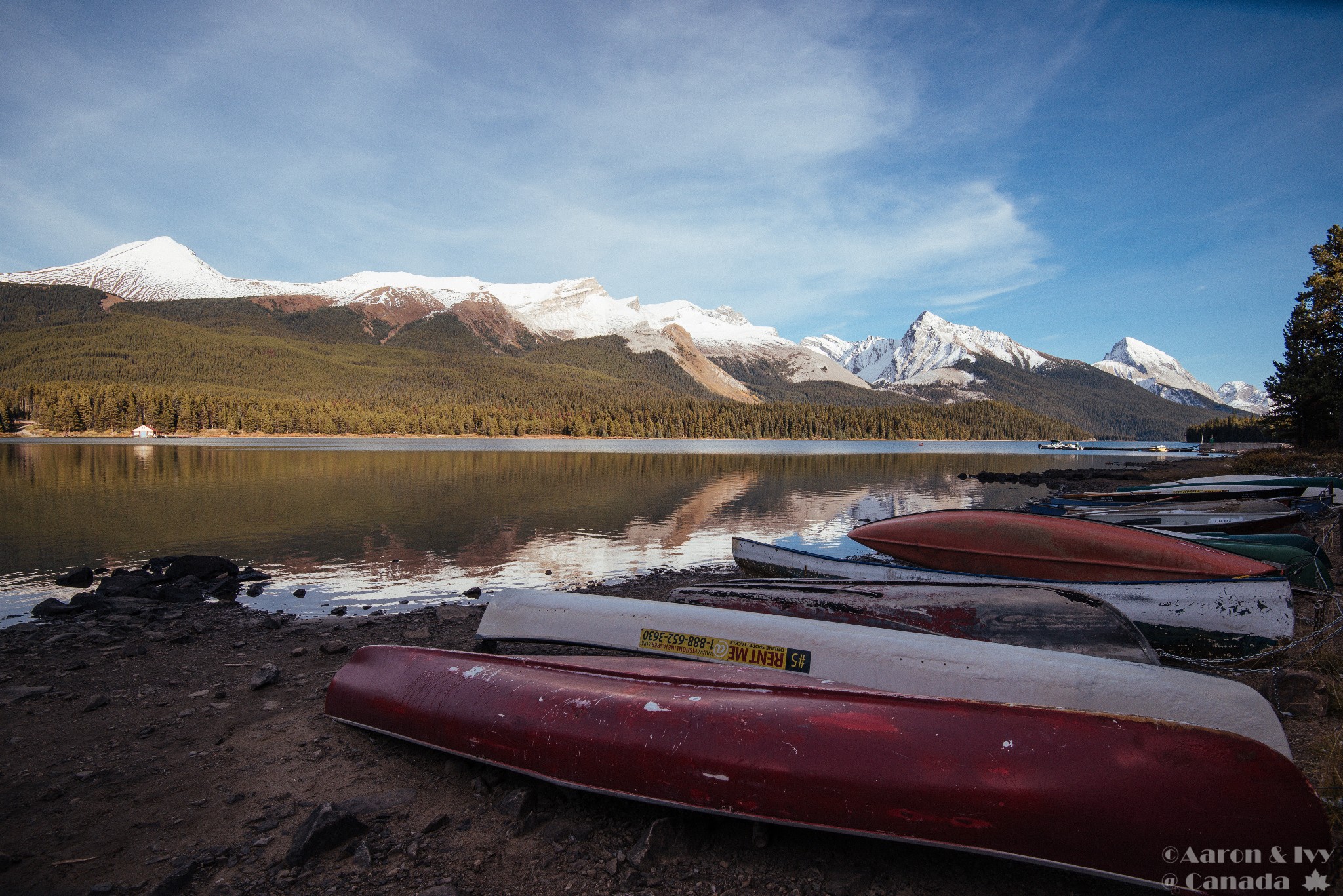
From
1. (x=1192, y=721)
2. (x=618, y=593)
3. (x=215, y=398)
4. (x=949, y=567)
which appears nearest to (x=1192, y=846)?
(x=1192, y=721)

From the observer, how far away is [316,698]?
20.5ft

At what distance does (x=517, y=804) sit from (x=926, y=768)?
8.26 feet

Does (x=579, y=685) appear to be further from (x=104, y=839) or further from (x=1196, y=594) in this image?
(x=1196, y=594)

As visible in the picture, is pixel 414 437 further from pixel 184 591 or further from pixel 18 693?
pixel 18 693

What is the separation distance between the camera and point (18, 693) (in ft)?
21.0

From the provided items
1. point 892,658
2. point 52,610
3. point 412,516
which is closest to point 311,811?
point 892,658

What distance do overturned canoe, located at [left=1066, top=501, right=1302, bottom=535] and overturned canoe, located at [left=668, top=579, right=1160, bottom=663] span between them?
605 centimetres

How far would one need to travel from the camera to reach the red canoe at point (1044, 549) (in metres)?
8.09

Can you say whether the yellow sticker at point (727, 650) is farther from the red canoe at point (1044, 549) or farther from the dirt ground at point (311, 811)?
the red canoe at point (1044, 549)

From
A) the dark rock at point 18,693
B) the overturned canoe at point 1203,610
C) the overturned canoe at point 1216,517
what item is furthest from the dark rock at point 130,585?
the overturned canoe at point 1216,517

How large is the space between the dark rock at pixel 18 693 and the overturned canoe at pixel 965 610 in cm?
645

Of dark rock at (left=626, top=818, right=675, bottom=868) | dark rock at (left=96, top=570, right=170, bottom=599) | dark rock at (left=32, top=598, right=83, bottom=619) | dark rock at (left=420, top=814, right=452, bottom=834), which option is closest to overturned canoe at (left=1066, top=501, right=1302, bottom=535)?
dark rock at (left=626, top=818, right=675, bottom=868)

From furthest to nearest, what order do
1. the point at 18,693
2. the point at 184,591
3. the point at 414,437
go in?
the point at 414,437 → the point at 184,591 → the point at 18,693

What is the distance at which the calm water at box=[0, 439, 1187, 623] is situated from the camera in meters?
13.3
